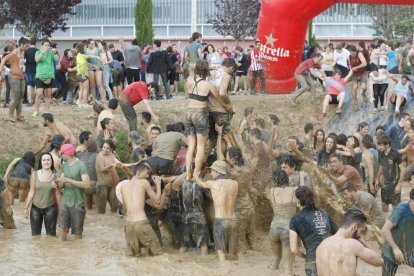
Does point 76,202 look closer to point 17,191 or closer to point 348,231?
point 17,191

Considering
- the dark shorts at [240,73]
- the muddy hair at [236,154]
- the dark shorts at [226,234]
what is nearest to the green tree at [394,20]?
the dark shorts at [240,73]

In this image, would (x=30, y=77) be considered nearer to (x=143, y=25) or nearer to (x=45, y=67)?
(x=45, y=67)

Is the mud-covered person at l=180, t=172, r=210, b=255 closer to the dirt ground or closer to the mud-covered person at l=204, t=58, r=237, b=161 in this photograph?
the dirt ground

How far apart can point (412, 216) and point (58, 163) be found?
6519 mm

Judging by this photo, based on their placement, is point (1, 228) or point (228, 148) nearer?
point (228, 148)

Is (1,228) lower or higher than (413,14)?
lower

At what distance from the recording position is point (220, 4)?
137 feet

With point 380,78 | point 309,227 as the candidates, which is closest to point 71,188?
point 309,227

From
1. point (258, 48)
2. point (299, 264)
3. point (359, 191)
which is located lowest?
point (299, 264)

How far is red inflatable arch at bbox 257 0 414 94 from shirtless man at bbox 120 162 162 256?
9.48 metres

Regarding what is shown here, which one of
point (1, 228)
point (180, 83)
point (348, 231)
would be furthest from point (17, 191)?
point (180, 83)

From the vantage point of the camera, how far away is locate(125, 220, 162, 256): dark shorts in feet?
45.9

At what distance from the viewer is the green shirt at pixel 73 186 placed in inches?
584

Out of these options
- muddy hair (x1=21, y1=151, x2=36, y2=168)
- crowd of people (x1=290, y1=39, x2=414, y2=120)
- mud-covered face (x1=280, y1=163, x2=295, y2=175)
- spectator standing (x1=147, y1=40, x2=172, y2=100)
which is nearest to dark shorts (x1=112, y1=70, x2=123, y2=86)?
spectator standing (x1=147, y1=40, x2=172, y2=100)
